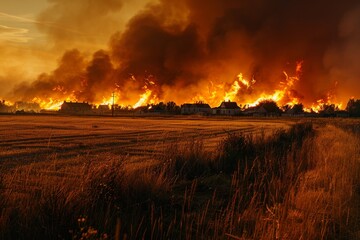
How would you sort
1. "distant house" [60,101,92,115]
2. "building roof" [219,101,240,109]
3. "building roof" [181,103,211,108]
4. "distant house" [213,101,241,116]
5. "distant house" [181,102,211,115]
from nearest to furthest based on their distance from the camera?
"distant house" [213,101,241,116], "building roof" [219,101,240,109], "distant house" [181,102,211,115], "building roof" [181,103,211,108], "distant house" [60,101,92,115]

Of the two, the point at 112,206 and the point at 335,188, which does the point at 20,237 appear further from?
the point at 335,188

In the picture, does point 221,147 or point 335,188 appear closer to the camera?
point 335,188

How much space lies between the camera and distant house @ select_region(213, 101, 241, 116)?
14175 centimetres

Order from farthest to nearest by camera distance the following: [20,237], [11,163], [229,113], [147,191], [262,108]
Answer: [229,113] < [262,108] < [11,163] < [147,191] < [20,237]

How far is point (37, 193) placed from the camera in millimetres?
6078

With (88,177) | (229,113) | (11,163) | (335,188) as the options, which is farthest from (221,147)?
(229,113)

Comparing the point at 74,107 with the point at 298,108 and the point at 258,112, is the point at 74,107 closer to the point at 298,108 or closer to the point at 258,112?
the point at 258,112

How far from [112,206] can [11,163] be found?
8.75 metres

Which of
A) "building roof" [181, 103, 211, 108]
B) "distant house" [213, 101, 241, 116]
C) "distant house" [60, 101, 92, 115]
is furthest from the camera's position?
"distant house" [60, 101, 92, 115]

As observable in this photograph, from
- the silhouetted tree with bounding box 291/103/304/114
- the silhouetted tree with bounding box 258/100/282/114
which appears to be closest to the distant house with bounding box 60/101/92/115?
the silhouetted tree with bounding box 258/100/282/114

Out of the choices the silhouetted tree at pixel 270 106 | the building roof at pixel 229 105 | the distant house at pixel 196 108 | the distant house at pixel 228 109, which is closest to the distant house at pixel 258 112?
the silhouetted tree at pixel 270 106

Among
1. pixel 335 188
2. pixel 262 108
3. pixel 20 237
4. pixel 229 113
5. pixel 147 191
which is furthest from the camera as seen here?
pixel 229 113

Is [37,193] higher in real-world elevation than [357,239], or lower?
higher

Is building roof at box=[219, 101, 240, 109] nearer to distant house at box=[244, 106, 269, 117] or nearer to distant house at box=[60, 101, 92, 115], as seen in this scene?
distant house at box=[244, 106, 269, 117]
